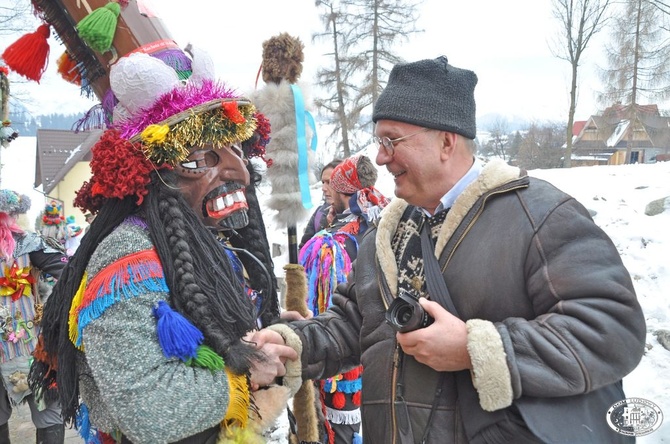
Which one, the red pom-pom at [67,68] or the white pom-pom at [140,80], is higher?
the red pom-pom at [67,68]

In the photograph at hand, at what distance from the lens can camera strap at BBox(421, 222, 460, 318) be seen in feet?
5.70

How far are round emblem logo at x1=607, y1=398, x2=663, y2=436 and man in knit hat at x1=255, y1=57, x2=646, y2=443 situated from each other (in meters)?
0.03

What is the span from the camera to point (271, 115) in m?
2.89

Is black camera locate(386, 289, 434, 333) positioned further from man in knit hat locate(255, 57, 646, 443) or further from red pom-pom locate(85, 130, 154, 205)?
red pom-pom locate(85, 130, 154, 205)

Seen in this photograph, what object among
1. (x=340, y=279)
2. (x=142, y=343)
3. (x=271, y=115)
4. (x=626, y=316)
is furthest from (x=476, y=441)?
(x=340, y=279)

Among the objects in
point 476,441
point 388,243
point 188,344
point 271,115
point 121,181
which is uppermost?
point 271,115

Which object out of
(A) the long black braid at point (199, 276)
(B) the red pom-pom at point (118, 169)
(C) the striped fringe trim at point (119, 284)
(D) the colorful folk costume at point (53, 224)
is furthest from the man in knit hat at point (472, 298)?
(D) the colorful folk costume at point (53, 224)

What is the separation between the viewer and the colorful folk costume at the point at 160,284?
5.34 ft

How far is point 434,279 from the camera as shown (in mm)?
1788

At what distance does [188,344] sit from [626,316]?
55.2 inches

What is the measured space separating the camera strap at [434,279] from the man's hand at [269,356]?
74 cm

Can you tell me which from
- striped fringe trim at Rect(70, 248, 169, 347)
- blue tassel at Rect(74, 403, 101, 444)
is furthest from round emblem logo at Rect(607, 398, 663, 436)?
blue tassel at Rect(74, 403, 101, 444)

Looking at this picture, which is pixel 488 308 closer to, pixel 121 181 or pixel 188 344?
pixel 188 344

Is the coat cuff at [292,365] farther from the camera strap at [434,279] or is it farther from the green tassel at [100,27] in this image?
the green tassel at [100,27]
